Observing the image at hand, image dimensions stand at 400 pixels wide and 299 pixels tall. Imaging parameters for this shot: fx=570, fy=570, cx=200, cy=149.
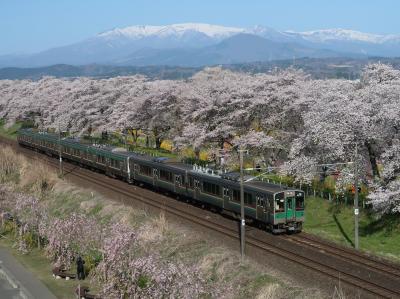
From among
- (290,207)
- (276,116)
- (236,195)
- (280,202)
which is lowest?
(290,207)

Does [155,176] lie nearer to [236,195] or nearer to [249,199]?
[236,195]

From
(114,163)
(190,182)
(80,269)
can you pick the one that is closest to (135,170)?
(114,163)

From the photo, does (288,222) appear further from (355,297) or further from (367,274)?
(355,297)

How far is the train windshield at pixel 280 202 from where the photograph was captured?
105ft

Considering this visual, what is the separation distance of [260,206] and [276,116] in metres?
16.8

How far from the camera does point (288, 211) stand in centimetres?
3256

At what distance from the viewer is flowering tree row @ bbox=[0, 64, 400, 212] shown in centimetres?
3412

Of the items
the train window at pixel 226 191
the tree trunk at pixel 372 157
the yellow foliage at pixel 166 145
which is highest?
the tree trunk at pixel 372 157

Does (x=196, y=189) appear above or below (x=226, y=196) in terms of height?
below

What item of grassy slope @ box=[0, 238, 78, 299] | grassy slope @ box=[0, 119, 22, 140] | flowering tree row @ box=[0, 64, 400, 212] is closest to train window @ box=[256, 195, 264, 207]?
flowering tree row @ box=[0, 64, 400, 212]

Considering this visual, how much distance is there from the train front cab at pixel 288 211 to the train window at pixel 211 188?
5.62 metres

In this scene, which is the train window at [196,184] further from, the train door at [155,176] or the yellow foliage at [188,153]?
the yellow foliage at [188,153]

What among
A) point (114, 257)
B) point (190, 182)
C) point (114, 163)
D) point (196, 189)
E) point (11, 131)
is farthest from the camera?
point (11, 131)

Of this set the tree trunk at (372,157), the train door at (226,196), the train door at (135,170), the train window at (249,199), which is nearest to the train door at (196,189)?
the train door at (226,196)
